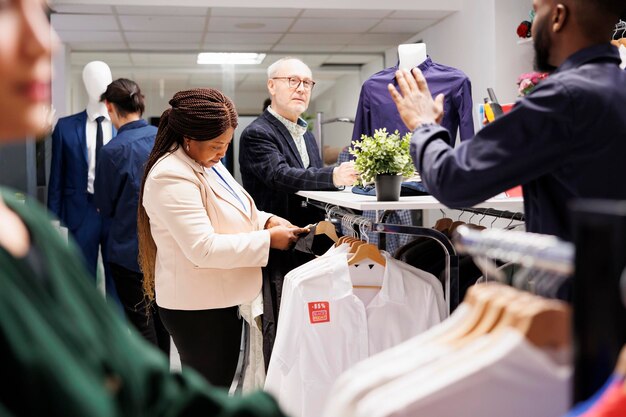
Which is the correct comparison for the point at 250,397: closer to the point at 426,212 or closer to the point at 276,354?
the point at 276,354

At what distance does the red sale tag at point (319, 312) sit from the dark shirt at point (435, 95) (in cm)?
151

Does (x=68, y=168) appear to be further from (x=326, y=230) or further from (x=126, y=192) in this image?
(x=326, y=230)

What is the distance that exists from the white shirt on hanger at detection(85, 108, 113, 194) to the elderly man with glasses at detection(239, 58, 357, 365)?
1.19m

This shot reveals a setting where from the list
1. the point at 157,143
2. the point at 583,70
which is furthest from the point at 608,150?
the point at 157,143

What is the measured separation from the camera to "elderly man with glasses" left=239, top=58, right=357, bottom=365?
3123 millimetres

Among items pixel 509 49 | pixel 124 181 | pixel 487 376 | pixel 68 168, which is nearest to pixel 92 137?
pixel 68 168

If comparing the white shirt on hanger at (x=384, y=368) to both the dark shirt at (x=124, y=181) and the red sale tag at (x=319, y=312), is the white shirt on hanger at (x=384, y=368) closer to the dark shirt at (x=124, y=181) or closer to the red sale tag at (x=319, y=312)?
the red sale tag at (x=319, y=312)

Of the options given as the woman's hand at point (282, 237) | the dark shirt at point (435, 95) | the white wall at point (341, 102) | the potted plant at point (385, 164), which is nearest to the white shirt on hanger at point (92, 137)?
the dark shirt at point (435, 95)

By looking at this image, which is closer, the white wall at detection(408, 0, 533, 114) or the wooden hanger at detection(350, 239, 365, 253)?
the wooden hanger at detection(350, 239, 365, 253)

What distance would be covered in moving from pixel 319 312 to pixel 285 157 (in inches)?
58.0

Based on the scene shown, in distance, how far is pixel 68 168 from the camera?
428cm

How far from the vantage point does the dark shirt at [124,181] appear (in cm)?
365

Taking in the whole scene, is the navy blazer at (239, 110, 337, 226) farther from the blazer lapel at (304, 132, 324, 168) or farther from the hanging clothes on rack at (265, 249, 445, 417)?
the hanging clothes on rack at (265, 249, 445, 417)

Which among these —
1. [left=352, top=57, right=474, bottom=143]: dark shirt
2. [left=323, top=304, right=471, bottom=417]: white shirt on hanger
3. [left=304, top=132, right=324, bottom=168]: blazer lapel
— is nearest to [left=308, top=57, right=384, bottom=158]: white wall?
[left=304, top=132, right=324, bottom=168]: blazer lapel
